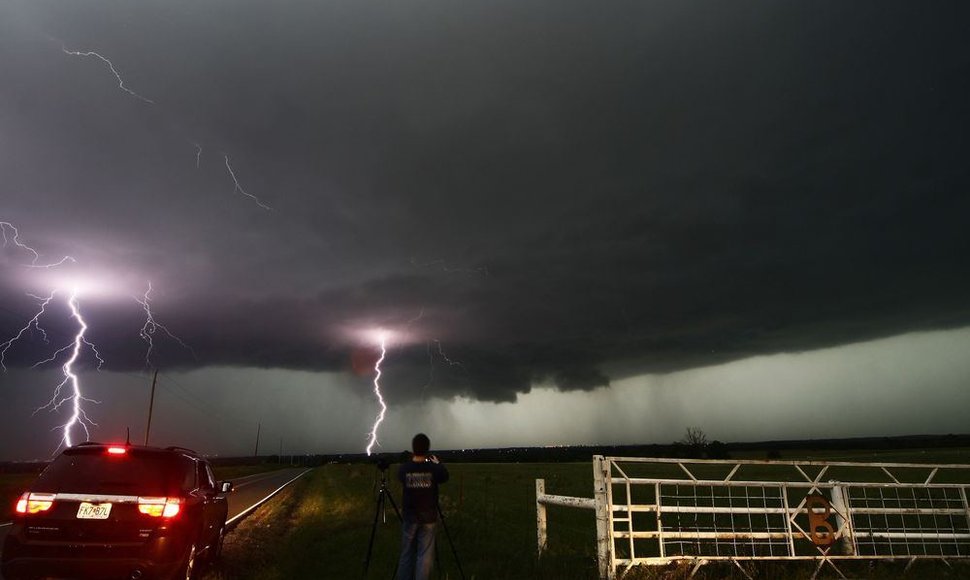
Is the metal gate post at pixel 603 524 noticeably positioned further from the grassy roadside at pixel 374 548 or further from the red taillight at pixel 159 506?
the red taillight at pixel 159 506

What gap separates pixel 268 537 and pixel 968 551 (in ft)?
54.7

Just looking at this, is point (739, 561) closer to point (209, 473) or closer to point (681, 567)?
point (681, 567)

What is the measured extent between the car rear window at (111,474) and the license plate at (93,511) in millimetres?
177

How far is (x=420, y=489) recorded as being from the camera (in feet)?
28.1

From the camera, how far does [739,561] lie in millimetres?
10422

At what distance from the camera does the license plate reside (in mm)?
7965

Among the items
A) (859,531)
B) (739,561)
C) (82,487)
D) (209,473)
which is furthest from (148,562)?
(859,531)

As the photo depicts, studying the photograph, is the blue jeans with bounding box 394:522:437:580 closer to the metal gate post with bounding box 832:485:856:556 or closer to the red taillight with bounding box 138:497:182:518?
the red taillight with bounding box 138:497:182:518

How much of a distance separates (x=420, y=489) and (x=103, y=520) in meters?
4.19

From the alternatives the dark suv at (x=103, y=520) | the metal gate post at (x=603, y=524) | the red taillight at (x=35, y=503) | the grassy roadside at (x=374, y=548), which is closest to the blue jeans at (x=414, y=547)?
the grassy roadside at (x=374, y=548)

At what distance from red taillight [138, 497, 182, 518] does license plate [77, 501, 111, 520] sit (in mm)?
399

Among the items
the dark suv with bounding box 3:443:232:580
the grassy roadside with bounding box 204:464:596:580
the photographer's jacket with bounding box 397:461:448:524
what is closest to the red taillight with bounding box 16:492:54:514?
the dark suv with bounding box 3:443:232:580

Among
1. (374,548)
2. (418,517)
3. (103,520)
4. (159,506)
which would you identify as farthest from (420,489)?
(374,548)

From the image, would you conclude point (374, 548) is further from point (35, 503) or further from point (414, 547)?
point (35, 503)
